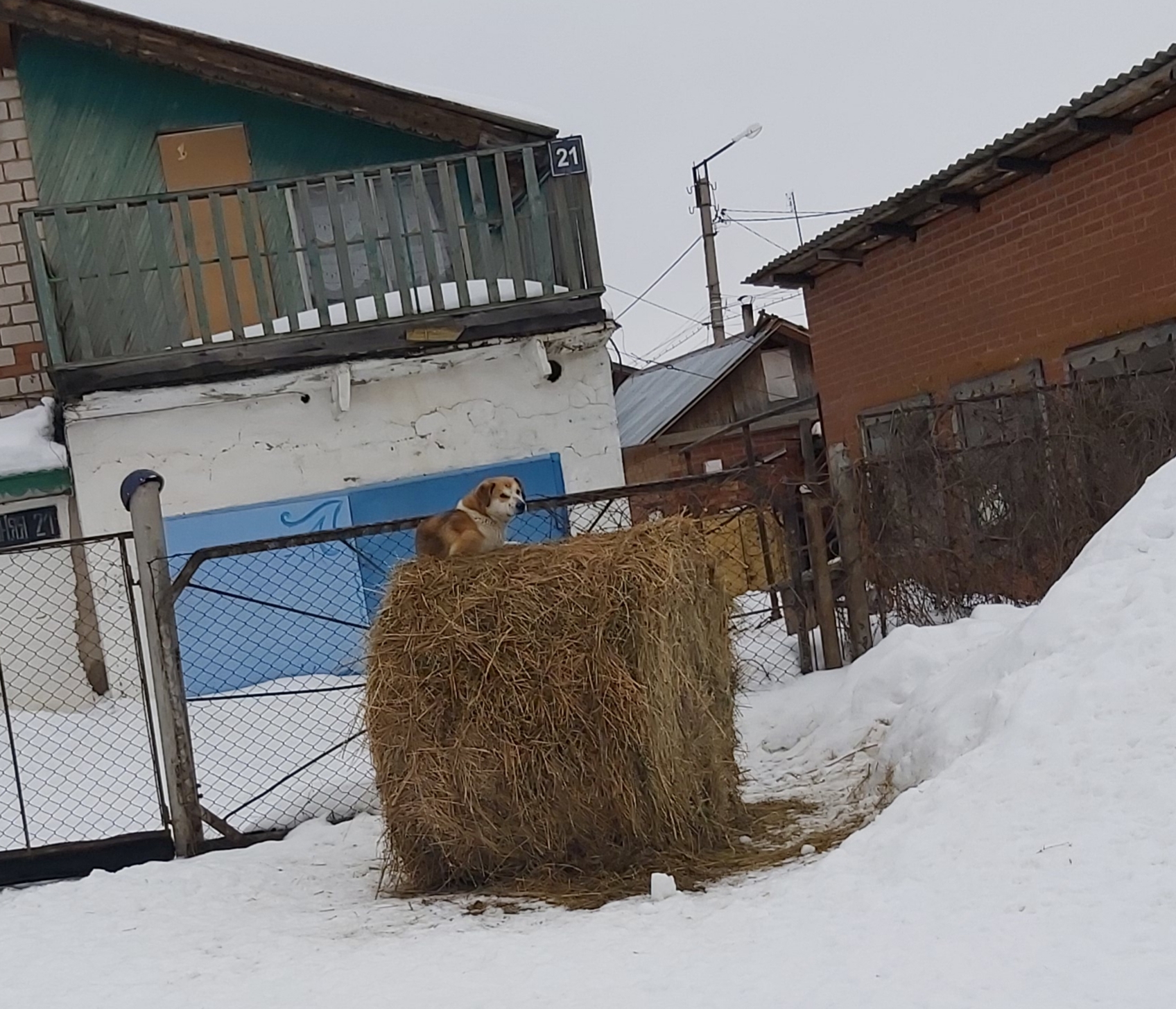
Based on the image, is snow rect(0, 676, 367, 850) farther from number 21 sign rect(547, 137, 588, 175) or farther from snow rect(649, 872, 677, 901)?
number 21 sign rect(547, 137, 588, 175)

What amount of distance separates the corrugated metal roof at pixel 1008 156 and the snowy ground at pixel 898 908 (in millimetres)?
4317

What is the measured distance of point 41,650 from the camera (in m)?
11.2

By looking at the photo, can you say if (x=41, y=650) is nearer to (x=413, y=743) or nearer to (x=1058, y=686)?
(x=413, y=743)

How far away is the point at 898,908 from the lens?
387 centimetres

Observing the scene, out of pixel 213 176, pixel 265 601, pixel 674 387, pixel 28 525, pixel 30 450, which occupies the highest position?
pixel 213 176

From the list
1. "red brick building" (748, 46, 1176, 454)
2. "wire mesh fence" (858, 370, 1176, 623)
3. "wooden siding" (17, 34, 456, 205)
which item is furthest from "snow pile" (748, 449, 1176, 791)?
"wooden siding" (17, 34, 456, 205)

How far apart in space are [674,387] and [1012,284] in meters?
20.0

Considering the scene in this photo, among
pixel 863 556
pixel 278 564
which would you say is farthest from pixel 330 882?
pixel 278 564

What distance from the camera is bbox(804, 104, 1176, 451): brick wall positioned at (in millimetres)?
9406

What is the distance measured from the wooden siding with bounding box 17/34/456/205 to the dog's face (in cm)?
658

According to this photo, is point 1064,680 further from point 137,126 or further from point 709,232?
point 709,232

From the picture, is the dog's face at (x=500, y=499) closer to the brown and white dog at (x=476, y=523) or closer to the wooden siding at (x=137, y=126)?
the brown and white dog at (x=476, y=523)


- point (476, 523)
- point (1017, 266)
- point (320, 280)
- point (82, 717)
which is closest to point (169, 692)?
point (476, 523)

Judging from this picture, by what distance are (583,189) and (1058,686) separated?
6980mm
